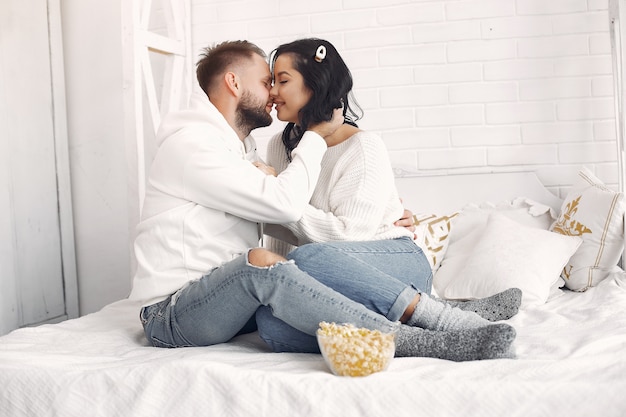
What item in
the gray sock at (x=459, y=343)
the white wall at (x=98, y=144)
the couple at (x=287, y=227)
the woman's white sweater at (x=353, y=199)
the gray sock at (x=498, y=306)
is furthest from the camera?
the white wall at (x=98, y=144)

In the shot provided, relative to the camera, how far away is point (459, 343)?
5.42 ft

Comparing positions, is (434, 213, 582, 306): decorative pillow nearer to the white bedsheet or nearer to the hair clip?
the white bedsheet

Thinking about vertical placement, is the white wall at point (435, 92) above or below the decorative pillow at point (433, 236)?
above

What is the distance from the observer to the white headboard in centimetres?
312

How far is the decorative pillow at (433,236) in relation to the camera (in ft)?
9.06

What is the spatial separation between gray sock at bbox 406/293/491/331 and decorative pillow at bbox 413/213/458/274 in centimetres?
93

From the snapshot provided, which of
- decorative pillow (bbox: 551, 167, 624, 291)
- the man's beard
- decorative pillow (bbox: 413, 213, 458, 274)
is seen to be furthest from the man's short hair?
decorative pillow (bbox: 551, 167, 624, 291)

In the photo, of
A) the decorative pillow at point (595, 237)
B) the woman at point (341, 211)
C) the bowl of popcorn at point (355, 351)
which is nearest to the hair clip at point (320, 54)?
the woman at point (341, 211)

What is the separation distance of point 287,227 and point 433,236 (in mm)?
802

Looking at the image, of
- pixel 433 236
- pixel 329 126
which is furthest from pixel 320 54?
pixel 433 236

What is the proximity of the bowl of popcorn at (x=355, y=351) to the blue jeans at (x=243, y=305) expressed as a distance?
116 mm

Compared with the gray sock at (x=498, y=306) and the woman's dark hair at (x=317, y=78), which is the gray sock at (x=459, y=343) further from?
the woman's dark hair at (x=317, y=78)

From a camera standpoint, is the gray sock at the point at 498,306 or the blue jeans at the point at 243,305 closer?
the blue jeans at the point at 243,305

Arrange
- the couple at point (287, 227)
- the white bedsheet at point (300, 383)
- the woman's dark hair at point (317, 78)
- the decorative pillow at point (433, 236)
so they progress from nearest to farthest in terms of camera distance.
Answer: the white bedsheet at point (300, 383)
the couple at point (287, 227)
the woman's dark hair at point (317, 78)
the decorative pillow at point (433, 236)
